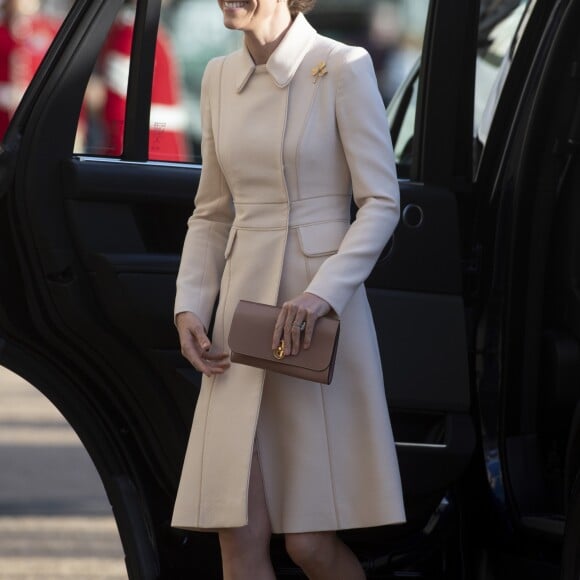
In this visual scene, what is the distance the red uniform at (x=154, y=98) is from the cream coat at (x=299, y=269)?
0.28m

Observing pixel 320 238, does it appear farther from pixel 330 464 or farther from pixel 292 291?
pixel 330 464

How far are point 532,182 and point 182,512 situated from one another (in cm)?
102

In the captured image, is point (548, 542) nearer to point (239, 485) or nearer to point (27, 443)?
point (239, 485)

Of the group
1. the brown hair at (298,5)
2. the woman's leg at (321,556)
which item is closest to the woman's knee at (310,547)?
the woman's leg at (321,556)

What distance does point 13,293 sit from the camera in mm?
3043

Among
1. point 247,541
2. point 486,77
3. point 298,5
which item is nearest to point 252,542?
point 247,541

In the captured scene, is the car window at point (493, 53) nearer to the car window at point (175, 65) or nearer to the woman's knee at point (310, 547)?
the car window at point (175, 65)

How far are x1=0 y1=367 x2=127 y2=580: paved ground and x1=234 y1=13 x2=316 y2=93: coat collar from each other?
85.2 inches

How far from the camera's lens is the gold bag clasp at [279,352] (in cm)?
266

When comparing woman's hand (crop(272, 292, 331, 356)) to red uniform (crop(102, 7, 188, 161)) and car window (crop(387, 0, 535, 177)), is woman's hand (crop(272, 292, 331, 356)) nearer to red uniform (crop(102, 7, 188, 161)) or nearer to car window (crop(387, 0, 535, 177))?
red uniform (crop(102, 7, 188, 161))

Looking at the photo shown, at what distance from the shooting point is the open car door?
9.96 ft

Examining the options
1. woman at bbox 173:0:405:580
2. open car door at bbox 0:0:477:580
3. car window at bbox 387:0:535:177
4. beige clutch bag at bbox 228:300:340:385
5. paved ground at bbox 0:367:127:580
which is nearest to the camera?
beige clutch bag at bbox 228:300:340:385

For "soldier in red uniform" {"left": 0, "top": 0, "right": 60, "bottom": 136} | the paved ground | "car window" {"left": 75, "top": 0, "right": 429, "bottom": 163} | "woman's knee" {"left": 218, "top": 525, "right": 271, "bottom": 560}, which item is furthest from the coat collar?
the paved ground

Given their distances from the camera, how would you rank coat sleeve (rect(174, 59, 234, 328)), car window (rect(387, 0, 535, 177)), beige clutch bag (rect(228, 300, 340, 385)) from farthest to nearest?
1. car window (rect(387, 0, 535, 177))
2. coat sleeve (rect(174, 59, 234, 328))
3. beige clutch bag (rect(228, 300, 340, 385))
